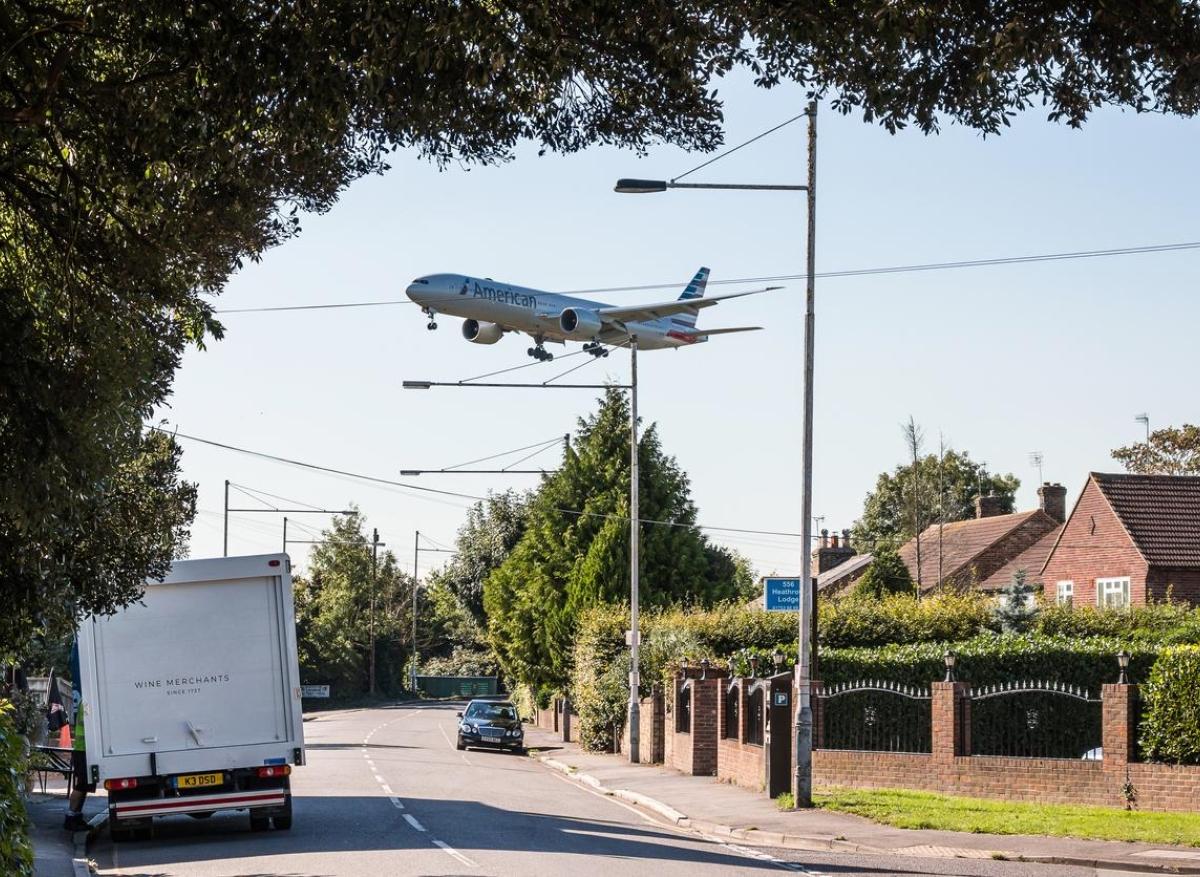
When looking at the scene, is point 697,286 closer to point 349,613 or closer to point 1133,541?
point 1133,541

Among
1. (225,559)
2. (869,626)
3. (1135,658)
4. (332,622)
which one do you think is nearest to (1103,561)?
(869,626)

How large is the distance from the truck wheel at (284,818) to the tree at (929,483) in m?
82.9

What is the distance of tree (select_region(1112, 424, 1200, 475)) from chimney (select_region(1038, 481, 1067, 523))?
1462 centimetres

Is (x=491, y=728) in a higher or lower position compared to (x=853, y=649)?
lower

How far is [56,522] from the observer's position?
1115 cm

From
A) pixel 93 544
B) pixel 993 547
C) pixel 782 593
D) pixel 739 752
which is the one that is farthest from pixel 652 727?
pixel 993 547

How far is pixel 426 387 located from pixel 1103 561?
21.8 meters

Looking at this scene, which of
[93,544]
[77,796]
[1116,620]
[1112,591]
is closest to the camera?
[93,544]

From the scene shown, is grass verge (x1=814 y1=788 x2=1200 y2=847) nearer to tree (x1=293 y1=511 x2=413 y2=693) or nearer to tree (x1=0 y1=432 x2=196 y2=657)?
tree (x1=0 y1=432 x2=196 y2=657)

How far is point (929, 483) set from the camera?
99.5 meters

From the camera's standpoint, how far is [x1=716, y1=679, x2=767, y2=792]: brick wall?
25.9m

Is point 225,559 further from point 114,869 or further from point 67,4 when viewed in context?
point 67,4

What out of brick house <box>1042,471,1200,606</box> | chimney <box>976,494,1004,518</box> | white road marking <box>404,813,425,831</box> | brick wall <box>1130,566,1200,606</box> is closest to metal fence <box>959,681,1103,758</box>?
white road marking <box>404,813,425,831</box>

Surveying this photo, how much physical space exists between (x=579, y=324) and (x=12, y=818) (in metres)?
27.5
